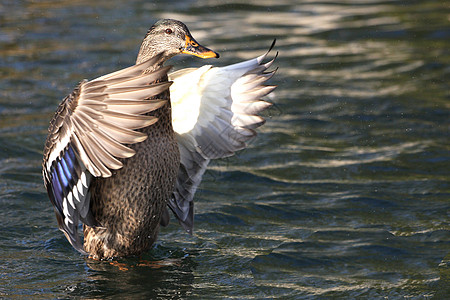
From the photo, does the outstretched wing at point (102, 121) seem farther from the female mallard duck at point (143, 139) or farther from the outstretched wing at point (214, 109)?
the outstretched wing at point (214, 109)

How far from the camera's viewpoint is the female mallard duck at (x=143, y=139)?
4664mm

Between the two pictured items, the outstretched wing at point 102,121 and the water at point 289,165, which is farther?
the water at point 289,165

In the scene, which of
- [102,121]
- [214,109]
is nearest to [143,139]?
[102,121]

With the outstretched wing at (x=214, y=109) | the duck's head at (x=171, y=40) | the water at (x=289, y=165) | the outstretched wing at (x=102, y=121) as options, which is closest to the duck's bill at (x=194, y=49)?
the duck's head at (x=171, y=40)

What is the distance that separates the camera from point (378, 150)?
8070mm

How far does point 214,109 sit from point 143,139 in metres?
1.19

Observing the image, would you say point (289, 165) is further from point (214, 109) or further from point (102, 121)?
point (102, 121)

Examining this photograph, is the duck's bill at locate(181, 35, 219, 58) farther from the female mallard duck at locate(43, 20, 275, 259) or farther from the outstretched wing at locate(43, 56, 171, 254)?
the outstretched wing at locate(43, 56, 171, 254)

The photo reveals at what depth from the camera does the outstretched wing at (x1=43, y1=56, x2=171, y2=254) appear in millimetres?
4617

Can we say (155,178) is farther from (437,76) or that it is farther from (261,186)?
(437,76)

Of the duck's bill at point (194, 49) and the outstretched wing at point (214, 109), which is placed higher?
the duck's bill at point (194, 49)

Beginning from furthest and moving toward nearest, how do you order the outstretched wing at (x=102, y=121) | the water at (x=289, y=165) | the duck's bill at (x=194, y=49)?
the water at (x=289, y=165) → the duck's bill at (x=194, y=49) → the outstretched wing at (x=102, y=121)

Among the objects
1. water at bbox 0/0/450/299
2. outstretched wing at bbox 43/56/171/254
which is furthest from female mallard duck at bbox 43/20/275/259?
water at bbox 0/0/450/299

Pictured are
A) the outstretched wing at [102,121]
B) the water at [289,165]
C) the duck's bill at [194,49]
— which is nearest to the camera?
the outstretched wing at [102,121]
